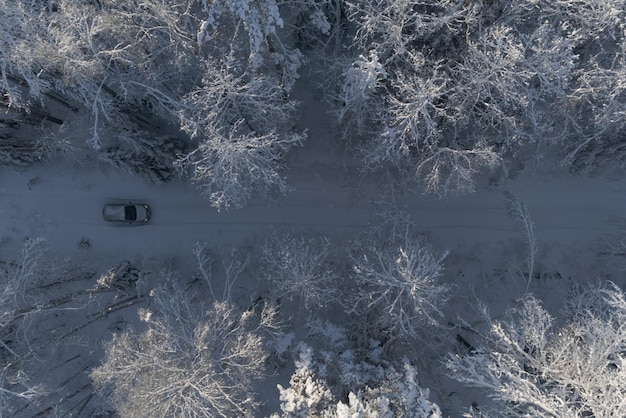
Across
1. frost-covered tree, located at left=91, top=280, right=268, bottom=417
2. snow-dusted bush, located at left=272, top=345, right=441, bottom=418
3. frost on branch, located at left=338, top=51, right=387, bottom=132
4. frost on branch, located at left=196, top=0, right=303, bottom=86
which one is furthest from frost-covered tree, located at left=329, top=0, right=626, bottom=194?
frost-covered tree, located at left=91, top=280, right=268, bottom=417

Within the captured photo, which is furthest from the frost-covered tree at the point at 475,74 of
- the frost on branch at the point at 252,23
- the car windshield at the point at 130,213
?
the car windshield at the point at 130,213

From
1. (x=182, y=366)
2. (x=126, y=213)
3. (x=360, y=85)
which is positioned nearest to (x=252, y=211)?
(x=126, y=213)

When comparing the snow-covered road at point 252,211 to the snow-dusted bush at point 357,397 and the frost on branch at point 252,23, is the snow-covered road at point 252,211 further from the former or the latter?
the frost on branch at point 252,23

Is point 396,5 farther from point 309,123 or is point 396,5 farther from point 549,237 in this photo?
point 549,237

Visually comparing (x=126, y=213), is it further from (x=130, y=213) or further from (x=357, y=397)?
(x=357, y=397)

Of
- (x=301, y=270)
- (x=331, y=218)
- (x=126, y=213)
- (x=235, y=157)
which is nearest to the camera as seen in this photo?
(x=235, y=157)
